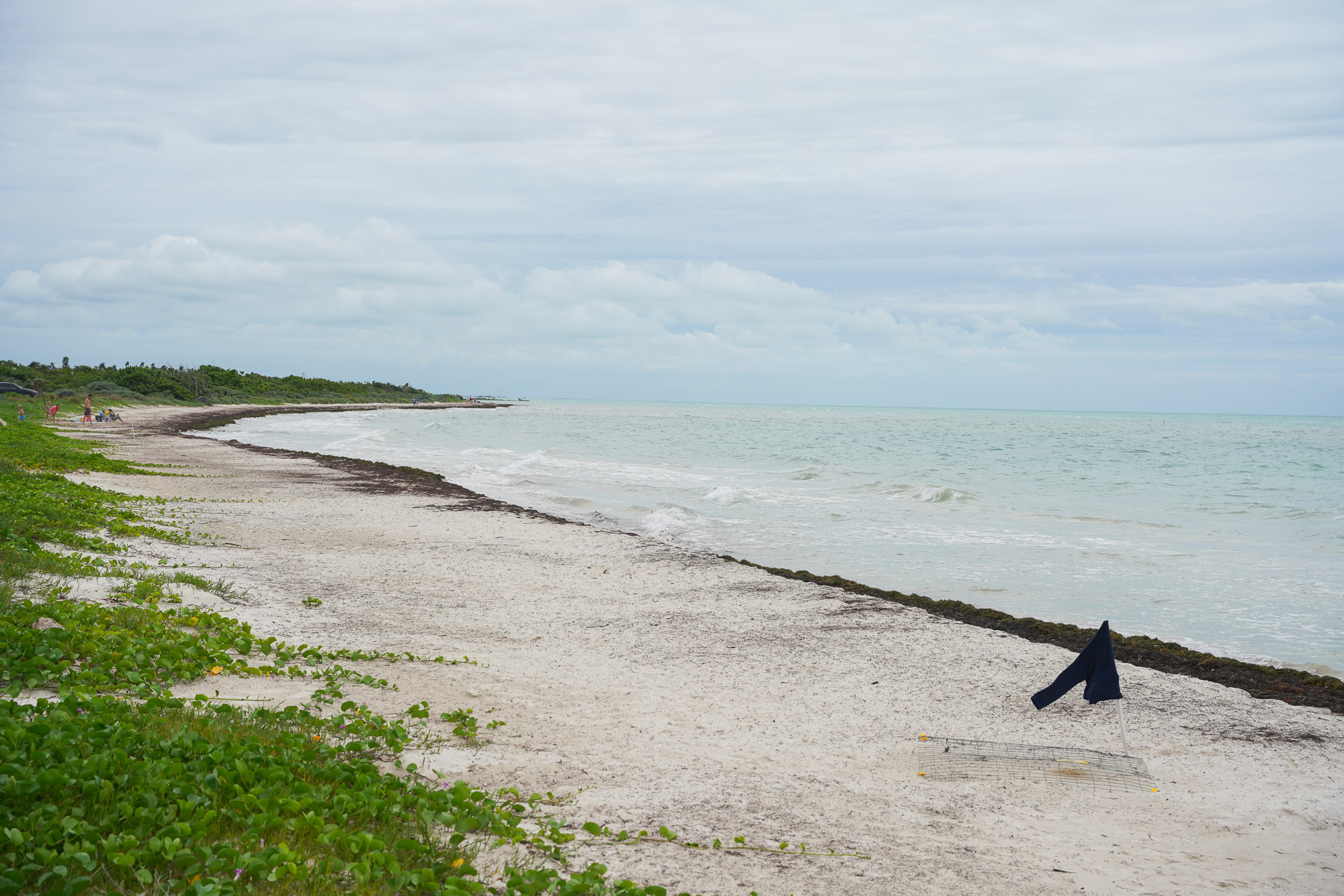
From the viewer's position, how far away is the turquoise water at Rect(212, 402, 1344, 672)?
14156 millimetres

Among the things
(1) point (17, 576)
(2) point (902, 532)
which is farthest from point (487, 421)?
(1) point (17, 576)

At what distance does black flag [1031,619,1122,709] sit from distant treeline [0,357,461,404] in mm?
72144

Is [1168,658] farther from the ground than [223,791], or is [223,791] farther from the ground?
[223,791]

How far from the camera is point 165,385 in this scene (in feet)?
282

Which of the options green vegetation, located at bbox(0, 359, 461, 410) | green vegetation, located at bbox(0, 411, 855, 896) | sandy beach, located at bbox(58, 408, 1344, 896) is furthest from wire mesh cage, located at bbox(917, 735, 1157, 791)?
green vegetation, located at bbox(0, 359, 461, 410)

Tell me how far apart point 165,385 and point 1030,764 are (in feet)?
315

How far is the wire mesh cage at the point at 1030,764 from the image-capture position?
684 centimetres

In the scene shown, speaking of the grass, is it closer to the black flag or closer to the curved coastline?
the black flag

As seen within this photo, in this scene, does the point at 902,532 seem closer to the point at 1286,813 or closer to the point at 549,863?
the point at 1286,813

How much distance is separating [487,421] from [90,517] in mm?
83954

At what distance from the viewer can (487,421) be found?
9656 centimetres

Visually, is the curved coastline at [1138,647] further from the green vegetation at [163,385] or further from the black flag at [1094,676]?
the green vegetation at [163,385]

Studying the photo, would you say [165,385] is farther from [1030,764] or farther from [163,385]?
[1030,764]

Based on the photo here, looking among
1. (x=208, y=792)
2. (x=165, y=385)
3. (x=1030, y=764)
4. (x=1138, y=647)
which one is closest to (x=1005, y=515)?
(x=1138, y=647)
